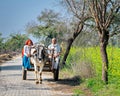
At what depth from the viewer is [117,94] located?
11539 millimetres

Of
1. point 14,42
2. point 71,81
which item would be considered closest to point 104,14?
point 71,81

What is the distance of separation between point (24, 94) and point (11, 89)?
148cm

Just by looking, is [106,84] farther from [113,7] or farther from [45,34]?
[45,34]

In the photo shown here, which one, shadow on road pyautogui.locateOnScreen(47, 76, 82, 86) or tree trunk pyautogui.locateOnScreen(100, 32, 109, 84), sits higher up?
tree trunk pyautogui.locateOnScreen(100, 32, 109, 84)

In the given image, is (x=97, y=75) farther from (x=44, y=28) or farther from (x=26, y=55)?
(x=44, y=28)

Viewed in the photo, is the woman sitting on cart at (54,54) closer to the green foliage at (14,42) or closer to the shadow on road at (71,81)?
the shadow on road at (71,81)

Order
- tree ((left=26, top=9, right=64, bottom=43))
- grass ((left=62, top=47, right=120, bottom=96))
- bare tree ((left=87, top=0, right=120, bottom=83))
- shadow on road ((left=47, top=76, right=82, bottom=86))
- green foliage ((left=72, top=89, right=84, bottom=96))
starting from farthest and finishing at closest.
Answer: tree ((left=26, top=9, right=64, bottom=43))
shadow on road ((left=47, top=76, right=82, bottom=86))
bare tree ((left=87, top=0, right=120, bottom=83))
green foliage ((left=72, top=89, right=84, bottom=96))
grass ((left=62, top=47, right=120, bottom=96))

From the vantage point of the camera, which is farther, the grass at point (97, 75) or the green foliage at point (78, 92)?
the green foliage at point (78, 92)

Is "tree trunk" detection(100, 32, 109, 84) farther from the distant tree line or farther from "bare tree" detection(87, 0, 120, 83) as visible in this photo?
the distant tree line

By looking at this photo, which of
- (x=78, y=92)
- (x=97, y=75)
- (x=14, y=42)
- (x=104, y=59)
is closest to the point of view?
(x=78, y=92)

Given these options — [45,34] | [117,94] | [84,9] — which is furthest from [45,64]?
[45,34]

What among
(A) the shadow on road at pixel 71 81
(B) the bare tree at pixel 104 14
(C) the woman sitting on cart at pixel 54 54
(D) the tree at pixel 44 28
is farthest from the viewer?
(D) the tree at pixel 44 28

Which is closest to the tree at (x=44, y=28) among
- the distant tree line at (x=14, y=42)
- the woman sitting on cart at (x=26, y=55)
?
the woman sitting on cart at (x=26, y=55)

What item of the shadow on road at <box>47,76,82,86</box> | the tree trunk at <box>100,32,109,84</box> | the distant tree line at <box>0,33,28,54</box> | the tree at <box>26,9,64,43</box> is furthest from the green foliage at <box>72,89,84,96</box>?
the distant tree line at <box>0,33,28,54</box>
